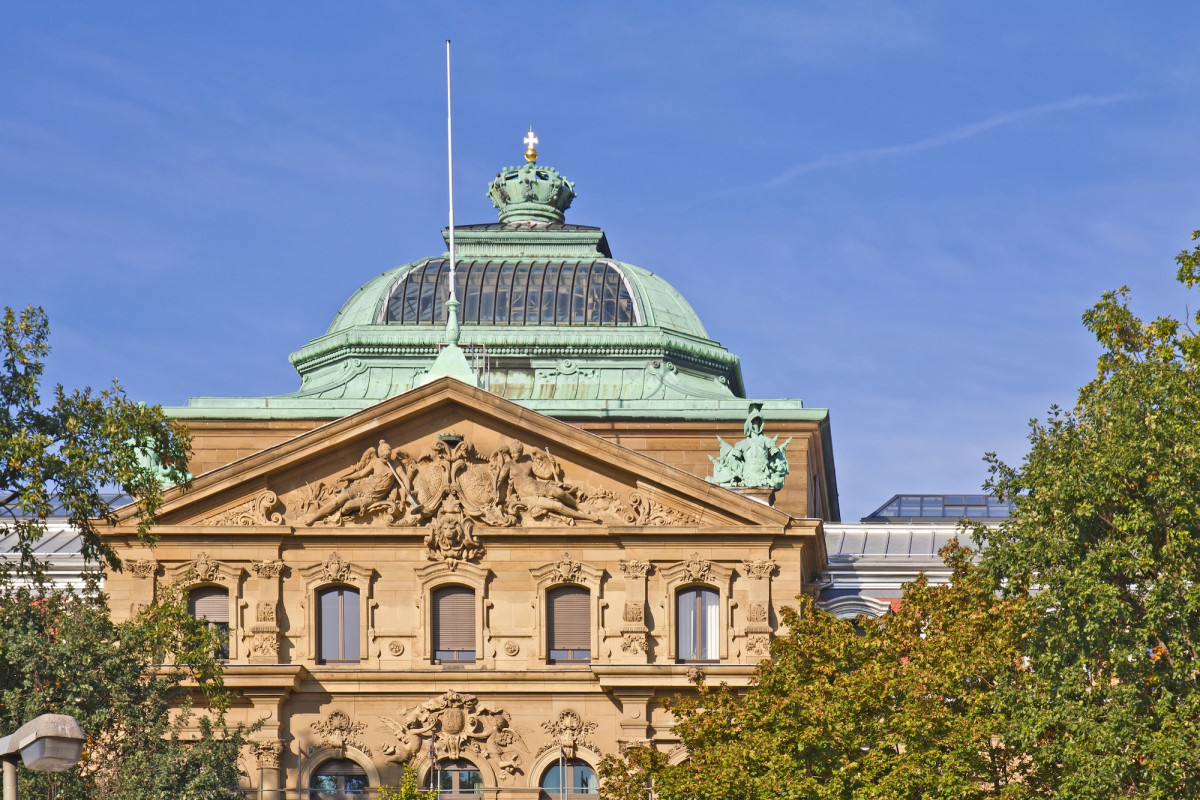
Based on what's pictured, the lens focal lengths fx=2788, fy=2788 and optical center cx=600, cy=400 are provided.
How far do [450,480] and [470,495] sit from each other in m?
0.64

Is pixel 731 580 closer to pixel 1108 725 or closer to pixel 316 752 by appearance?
pixel 316 752

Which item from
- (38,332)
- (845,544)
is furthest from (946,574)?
(38,332)

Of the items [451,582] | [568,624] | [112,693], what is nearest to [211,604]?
[451,582]

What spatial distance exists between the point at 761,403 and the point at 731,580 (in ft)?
22.7

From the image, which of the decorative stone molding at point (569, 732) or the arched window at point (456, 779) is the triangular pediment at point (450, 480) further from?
the arched window at point (456, 779)

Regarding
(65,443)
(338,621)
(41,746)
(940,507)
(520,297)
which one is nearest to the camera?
(41,746)

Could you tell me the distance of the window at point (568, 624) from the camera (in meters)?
70.6

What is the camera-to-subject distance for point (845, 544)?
267 ft

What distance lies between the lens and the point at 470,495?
232ft

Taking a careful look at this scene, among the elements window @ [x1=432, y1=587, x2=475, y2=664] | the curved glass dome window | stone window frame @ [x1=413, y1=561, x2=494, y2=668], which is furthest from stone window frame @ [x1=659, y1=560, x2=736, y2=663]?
the curved glass dome window

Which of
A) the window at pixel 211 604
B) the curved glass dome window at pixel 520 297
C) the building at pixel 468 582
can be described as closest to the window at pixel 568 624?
the building at pixel 468 582

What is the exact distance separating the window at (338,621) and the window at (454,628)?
6.67 feet

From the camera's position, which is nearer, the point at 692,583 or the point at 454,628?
the point at 692,583

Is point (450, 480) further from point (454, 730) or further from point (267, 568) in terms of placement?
point (454, 730)
